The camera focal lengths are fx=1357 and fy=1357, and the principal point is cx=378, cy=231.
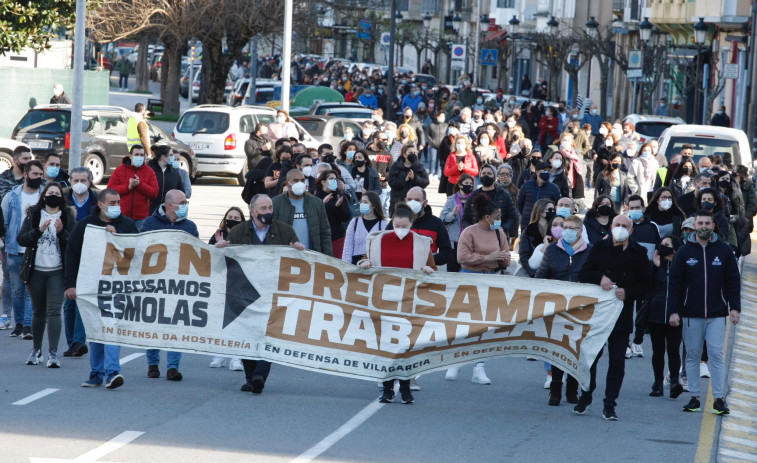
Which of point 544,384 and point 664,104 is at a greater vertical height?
point 664,104

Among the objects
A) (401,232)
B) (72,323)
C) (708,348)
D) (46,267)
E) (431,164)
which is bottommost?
(72,323)

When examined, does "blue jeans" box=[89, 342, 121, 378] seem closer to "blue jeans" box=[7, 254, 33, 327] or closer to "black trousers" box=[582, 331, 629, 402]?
"blue jeans" box=[7, 254, 33, 327]

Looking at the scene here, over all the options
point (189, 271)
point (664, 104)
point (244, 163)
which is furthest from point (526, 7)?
point (189, 271)

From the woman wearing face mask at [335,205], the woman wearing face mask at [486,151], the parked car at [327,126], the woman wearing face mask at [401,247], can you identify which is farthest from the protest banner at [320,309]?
the parked car at [327,126]

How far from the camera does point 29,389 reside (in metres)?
11.0

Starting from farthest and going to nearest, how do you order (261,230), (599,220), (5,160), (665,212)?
(5,160), (665,212), (599,220), (261,230)

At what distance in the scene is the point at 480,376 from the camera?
12.2 meters

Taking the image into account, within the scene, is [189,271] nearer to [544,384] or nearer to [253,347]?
[253,347]

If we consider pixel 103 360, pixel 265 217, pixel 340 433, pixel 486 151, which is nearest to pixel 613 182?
pixel 486 151

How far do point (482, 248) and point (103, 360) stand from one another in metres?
3.45

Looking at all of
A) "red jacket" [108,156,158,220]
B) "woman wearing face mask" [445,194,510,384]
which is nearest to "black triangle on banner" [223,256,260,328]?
"woman wearing face mask" [445,194,510,384]

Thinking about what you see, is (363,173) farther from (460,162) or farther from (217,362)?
(217,362)

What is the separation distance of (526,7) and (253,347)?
214ft

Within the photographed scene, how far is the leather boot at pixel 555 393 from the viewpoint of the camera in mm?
11258
